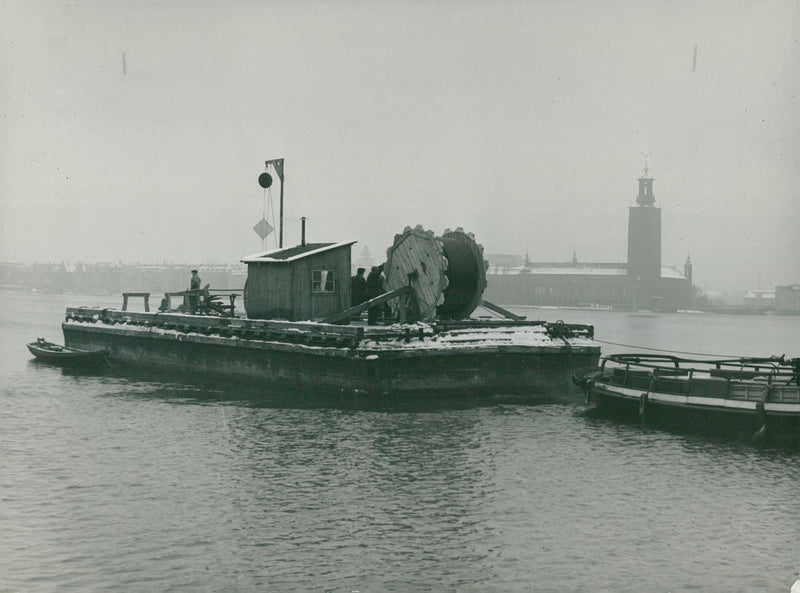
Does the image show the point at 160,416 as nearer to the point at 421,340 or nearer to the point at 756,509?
the point at 421,340

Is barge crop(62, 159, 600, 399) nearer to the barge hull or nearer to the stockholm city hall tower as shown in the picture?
the barge hull

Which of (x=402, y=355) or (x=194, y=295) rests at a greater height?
(x=194, y=295)

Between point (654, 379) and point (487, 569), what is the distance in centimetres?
1291

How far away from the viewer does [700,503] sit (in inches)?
645

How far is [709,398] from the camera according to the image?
22.9 m

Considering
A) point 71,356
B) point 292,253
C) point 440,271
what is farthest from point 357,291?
point 71,356

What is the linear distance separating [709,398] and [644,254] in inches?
6869

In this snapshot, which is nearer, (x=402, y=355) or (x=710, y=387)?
(x=710, y=387)

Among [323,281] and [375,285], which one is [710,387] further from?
[323,281]

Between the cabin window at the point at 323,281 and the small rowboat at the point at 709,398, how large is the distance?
32.0ft

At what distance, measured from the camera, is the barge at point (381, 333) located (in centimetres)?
2694

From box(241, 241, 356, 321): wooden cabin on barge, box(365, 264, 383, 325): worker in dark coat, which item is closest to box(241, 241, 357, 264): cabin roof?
box(241, 241, 356, 321): wooden cabin on barge

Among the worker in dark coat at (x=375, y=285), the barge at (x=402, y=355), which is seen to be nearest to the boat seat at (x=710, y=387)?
the barge at (x=402, y=355)

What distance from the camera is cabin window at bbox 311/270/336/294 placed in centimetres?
3145
